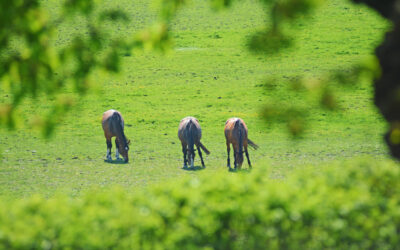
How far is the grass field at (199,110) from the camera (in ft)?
65.5

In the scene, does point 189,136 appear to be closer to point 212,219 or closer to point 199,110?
point 199,110

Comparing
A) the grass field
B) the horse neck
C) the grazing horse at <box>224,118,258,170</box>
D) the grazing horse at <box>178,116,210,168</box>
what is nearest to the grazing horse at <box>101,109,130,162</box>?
the horse neck

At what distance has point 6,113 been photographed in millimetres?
5172

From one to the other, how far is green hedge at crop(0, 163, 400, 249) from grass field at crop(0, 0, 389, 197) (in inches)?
36.4

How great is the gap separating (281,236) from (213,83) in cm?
3408

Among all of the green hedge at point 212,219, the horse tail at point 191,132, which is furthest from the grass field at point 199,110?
the horse tail at point 191,132

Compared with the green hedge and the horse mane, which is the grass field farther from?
the horse mane

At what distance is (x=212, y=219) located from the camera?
552 cm

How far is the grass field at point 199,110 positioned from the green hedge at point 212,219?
3.03 feet

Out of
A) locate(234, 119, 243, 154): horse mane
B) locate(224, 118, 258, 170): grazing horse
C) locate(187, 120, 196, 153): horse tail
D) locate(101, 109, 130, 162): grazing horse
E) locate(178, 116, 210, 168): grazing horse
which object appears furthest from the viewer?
locate(101, 109, 130, 162): grazing horse

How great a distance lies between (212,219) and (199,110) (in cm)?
2870

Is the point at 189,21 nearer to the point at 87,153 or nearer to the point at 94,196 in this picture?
the point at 87,153

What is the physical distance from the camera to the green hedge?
212 inches

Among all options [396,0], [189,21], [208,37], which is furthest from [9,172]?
[189,21]
